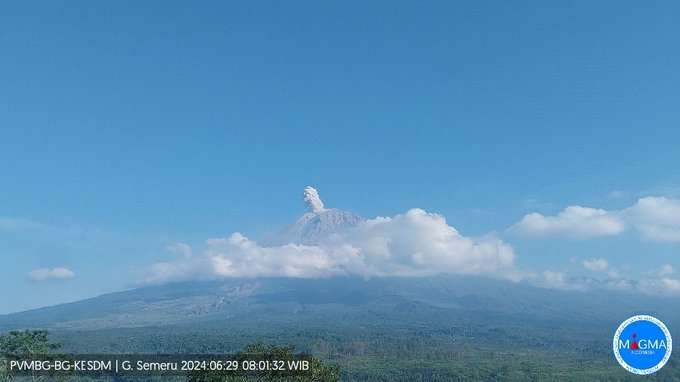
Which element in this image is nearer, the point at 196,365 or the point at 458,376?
the point at 196,365

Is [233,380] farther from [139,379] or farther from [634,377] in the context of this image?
[634,377]

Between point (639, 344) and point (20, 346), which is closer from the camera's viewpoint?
point (639, 344)

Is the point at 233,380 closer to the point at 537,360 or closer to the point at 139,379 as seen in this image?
the point at 139,379

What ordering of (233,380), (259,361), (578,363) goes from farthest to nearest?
(578,363) → (259,361) → (233,380)

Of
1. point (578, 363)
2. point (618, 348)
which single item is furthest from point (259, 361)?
point (578, 363)

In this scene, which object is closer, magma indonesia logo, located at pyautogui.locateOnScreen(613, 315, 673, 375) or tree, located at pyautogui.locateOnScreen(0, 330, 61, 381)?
magma indonesia logo, located at pyautogui.locateOnScreen(613, 315, 673, 375)

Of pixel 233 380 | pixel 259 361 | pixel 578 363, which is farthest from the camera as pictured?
pixel 578 363

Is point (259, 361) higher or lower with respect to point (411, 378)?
higher

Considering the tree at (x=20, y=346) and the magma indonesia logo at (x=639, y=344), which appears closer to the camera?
the magma indonesia logo at (x=639, y=344)

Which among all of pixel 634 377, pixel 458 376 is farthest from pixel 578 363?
pixel 458 376
